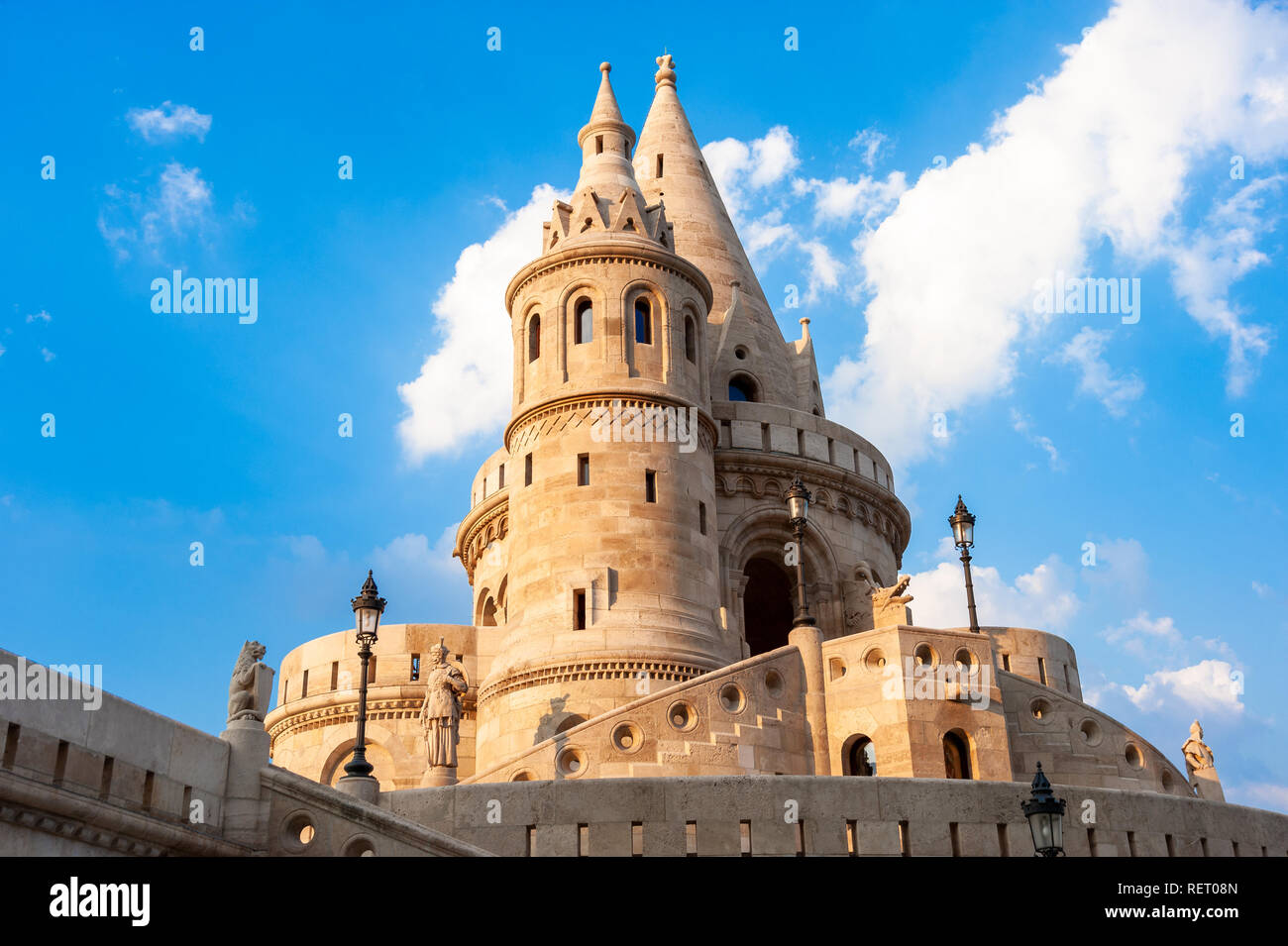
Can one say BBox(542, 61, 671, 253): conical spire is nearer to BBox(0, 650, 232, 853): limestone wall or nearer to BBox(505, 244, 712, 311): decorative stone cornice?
BBox(505, 244, 712, 311): decorative stone cornice

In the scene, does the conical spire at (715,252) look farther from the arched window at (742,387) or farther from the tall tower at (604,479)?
the tall tower at (604,479)

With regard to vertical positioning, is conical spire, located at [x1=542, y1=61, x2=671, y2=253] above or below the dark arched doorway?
above

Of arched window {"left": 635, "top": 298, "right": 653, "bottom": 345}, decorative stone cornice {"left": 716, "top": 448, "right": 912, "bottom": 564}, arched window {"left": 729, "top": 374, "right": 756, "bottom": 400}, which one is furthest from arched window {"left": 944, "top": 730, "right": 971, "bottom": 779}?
arched window {"left": 729, "top": 374, "right": 756, "bottom": 400}

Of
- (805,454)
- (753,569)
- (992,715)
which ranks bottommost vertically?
(992,715)

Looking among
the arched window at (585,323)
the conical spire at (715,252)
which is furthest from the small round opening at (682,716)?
the conical spire at (715,252)

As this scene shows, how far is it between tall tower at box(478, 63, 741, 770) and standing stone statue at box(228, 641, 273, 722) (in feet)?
33.3

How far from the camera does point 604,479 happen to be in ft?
86.3

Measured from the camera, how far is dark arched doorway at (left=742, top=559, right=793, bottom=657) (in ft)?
109

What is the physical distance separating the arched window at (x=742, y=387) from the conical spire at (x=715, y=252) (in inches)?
6.8

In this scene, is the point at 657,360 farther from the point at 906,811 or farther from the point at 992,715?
the point at 906,811

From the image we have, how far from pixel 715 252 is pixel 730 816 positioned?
2348 cm
